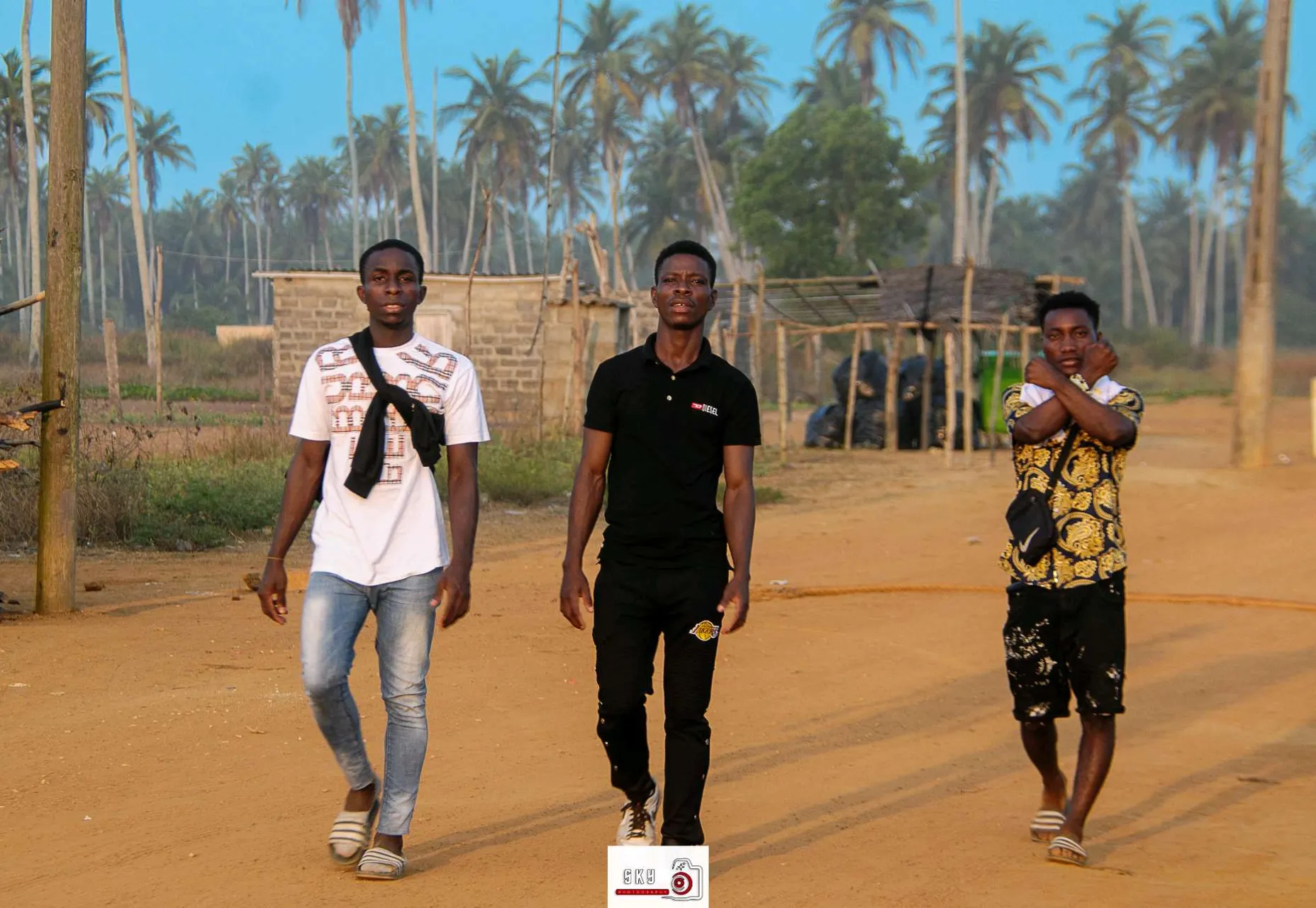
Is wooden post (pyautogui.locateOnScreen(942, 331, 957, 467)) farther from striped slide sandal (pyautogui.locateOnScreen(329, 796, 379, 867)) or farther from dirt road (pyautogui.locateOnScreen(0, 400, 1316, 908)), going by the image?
striped slide sandal (pyautogui.locateOnScreen(329, 796, 379, 867))

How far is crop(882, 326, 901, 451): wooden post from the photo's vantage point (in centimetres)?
2328

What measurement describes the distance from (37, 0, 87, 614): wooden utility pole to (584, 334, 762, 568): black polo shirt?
5.29 meters

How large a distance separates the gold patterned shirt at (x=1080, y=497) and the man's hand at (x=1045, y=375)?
0.08 m

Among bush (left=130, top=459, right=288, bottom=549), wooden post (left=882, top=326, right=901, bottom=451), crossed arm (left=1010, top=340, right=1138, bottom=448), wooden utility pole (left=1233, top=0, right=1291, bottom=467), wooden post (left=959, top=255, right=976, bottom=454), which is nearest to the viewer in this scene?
crossed arm (left=1010, top=340, right=1138, bottom=448)

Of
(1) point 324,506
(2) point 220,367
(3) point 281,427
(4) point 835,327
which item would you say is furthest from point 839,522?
(2) point 220,367

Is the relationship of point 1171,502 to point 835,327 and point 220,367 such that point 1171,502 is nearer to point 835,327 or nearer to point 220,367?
point 835,327

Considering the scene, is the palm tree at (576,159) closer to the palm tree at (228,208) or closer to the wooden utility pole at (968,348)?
the palm tree at (228,208)

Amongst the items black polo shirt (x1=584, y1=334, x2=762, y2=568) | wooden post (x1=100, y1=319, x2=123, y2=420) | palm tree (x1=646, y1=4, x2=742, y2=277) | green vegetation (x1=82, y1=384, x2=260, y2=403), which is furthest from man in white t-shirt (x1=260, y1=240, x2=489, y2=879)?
palm tree (x1=646, y1=4, x2=742, y2=277)

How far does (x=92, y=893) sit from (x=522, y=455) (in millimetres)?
13740

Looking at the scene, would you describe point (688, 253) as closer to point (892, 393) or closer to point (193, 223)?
point (892, 393)

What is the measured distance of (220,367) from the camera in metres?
44.1

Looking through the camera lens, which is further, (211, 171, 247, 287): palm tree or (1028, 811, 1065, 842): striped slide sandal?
(211, 171, 247, 287): palm tree

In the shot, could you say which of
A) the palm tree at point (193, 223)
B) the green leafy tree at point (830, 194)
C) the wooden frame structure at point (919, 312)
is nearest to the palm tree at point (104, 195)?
the palm tree at point (193, 223)

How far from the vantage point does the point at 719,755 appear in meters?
6.21
